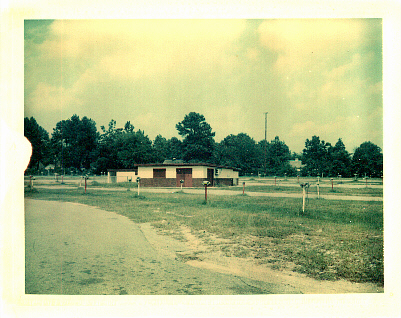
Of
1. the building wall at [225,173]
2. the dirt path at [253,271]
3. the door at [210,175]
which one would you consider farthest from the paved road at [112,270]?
the building wall at [225,173]

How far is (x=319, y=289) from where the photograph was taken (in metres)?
3.07

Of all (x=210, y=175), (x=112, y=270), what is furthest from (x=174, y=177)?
(x=112, y=270)

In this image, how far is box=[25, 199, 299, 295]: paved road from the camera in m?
3.00

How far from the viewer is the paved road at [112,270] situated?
9.84 feet

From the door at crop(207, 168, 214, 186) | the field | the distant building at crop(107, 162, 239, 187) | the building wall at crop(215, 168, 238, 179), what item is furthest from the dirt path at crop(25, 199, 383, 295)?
the building wall at crop(215, 168, 238, 179)

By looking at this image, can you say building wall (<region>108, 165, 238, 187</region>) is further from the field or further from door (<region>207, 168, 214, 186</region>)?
the field

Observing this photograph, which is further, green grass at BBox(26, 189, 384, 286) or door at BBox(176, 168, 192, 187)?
door at BBox(176, 168, 192, 187)

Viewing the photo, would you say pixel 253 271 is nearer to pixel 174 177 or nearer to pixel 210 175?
pixel 174 177

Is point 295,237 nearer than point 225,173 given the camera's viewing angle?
Yes

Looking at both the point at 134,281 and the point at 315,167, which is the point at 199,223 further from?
the point at 315,167

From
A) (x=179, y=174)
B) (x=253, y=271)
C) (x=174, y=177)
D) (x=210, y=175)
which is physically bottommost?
(x=253, y=271)

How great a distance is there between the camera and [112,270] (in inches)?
133

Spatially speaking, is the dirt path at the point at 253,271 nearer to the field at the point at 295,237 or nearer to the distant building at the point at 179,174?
the field at the point at 295,237

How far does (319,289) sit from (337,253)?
119 cm
